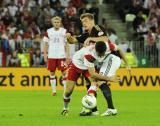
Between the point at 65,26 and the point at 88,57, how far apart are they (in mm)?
17262

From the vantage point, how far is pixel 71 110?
1744 centimetres

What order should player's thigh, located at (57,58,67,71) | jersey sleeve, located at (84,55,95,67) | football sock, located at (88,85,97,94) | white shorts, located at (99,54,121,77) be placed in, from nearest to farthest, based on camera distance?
jersey sleeve, located at (84,55,95,67), football sock, located at (88,85,97,94), white shorts, located at (99,54,121,77), player's thigh, located at (57,58,67,71)

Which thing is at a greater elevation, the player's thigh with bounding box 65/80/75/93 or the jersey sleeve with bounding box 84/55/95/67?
the jersey sleeve with bounding box 84/55/95/67

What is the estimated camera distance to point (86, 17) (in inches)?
603

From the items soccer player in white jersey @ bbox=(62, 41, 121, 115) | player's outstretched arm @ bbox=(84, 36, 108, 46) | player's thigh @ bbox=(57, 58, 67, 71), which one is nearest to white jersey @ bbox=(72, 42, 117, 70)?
soccer player in white jersey @ bbox=(62, 41, 121, 115)

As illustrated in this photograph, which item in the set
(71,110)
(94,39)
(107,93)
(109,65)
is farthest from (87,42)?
(71,110)

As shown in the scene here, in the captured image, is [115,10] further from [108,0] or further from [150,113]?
[150,113]

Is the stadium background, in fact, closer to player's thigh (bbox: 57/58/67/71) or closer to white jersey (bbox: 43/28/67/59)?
player's thigh (bbox: 57/58/67/71)

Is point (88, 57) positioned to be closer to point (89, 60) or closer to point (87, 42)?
point (89, 60)

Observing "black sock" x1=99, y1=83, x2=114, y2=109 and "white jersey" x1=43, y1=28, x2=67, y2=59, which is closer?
"black sock" x1=99, y1=83, x2=114, y2=109

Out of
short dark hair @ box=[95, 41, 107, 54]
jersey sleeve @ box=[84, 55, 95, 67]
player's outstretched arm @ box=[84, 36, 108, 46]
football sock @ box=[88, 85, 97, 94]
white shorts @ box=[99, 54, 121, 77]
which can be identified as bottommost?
football sock @ box=[88, 85, 97, 94]

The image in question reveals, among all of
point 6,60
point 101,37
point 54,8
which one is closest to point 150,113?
point 101,37

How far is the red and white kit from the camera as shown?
23.3m

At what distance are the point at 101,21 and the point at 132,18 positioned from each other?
1478 mm
